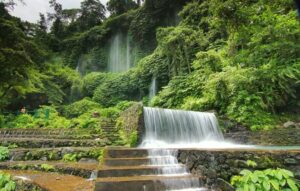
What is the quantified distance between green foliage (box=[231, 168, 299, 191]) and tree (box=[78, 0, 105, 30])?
36748mm

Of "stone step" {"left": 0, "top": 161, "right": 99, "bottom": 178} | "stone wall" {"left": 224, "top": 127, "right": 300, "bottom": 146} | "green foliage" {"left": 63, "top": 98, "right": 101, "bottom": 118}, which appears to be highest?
"green foliage" {"left": 63, "top": 98, "right": 101, "bottom": 118}

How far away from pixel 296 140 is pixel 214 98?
442 centimetres

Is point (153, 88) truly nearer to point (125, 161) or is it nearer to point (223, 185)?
point (125, 161)

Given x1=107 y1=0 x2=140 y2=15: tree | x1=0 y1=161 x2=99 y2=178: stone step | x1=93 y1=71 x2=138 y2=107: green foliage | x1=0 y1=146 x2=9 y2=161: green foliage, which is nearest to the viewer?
x1=0 y1=161 x2=99 y2=178: stone step

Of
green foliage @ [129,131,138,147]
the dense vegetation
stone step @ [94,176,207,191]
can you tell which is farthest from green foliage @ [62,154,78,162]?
the dense vegetation

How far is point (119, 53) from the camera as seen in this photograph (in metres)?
33.1

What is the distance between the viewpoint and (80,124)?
13.0m

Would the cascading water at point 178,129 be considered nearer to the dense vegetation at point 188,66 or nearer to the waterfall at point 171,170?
the dense vegetation at point 188,66

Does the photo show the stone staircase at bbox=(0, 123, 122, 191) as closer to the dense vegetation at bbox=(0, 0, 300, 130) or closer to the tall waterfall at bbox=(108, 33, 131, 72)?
the dense vegetation at bbox=(0, 0, 300, 130)

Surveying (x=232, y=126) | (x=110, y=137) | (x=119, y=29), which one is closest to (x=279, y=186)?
(x=110, y=137)

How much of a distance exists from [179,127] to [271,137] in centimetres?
391

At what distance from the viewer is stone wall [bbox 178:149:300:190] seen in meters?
4.64

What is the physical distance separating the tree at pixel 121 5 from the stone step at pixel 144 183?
1269 inches

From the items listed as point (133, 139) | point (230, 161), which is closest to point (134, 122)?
point (133, 139)
